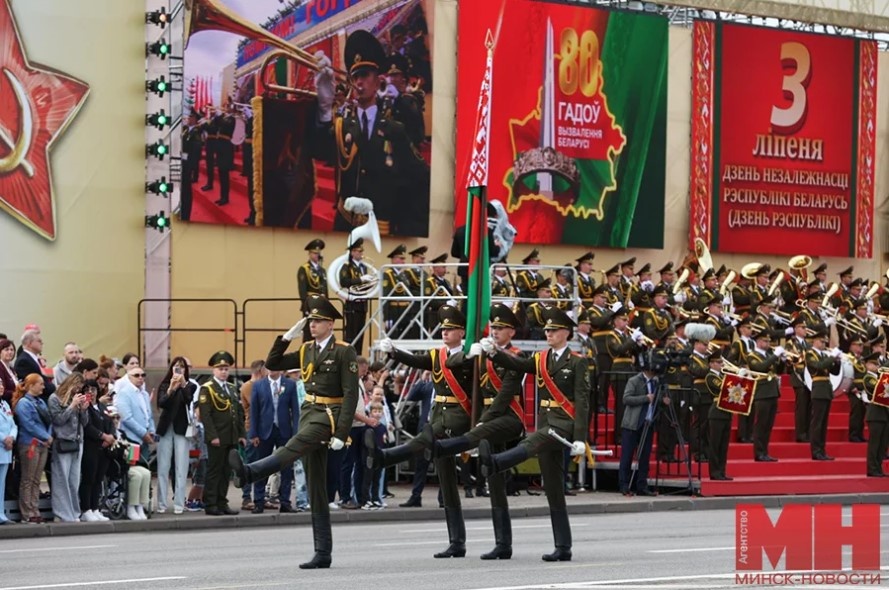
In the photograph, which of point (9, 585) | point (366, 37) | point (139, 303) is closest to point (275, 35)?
point (366, 37)

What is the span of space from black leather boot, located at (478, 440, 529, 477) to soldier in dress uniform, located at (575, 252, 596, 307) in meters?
14.8

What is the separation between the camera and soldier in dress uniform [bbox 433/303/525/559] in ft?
51.1

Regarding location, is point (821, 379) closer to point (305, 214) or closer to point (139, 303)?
point (305, 214)

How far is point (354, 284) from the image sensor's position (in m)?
28.3

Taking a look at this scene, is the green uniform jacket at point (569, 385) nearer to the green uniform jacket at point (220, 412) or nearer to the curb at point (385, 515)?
the curb at point (385, 515)

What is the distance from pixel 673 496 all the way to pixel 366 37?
1055cm

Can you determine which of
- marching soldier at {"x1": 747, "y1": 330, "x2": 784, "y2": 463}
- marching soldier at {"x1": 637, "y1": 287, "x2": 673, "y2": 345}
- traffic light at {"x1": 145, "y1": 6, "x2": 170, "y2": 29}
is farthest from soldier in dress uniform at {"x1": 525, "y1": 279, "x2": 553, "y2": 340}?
traffic light at {"x1": 145, "y1": 6, "x2": 170, "y2": 29}

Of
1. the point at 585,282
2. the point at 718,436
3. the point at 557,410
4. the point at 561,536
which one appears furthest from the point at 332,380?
the point at 585,282

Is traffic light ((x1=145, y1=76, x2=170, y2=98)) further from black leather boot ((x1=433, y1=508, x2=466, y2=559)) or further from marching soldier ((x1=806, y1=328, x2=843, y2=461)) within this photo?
black leather boot ((x1=433, y1=508, x2=466, y2=559))

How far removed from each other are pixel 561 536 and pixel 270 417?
8329 mm

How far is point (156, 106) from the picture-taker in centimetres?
2997

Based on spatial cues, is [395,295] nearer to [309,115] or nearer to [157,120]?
[309,115]

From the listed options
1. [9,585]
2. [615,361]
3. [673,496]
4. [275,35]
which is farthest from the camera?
[275,35]

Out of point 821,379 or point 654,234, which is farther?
point 654,234
